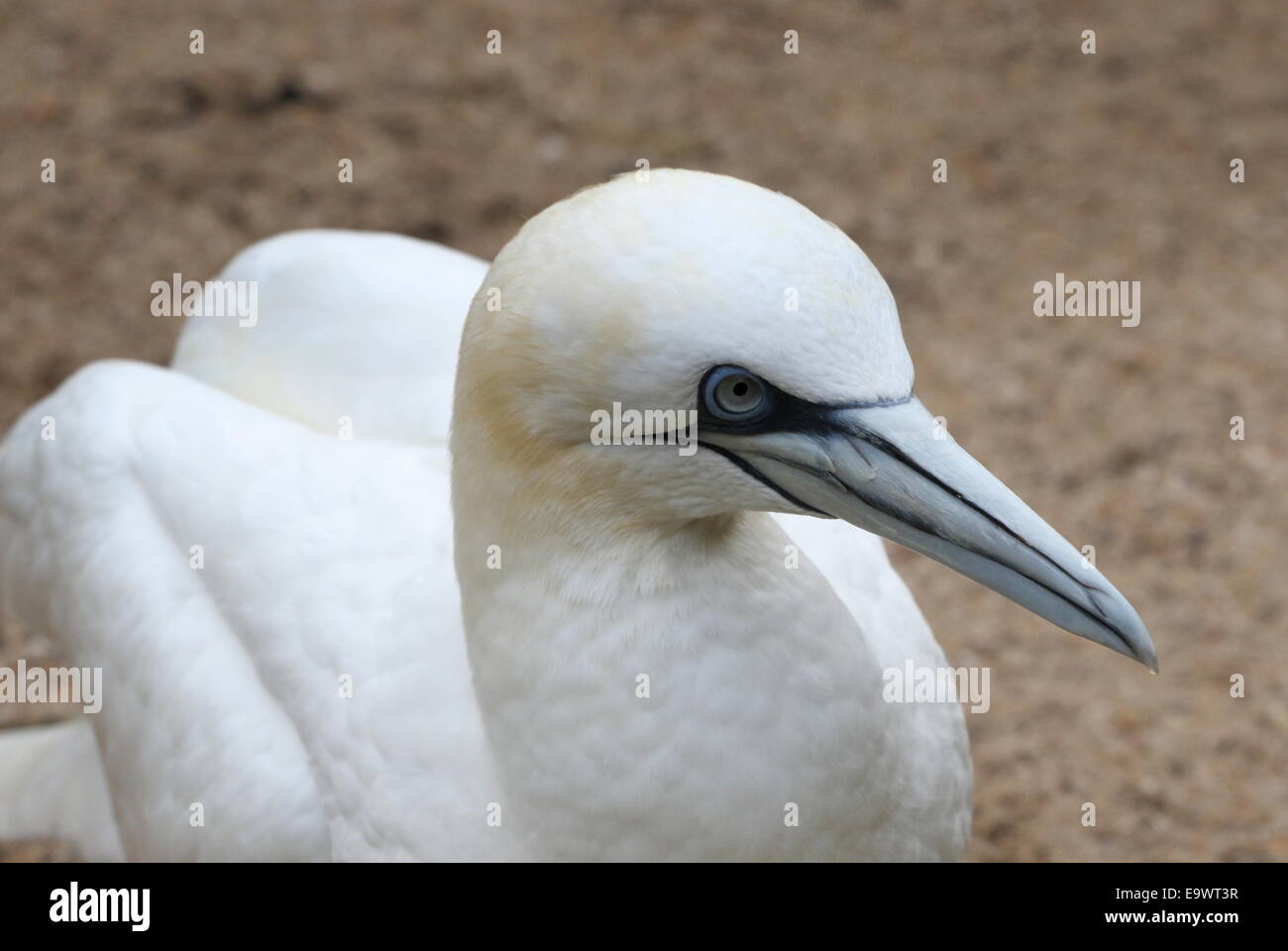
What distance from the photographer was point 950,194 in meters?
5.56

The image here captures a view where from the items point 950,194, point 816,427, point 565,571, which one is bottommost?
point 565,571

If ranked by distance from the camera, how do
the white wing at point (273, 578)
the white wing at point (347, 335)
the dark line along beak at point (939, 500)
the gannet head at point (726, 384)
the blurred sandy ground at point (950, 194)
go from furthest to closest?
the blurred sandy ground at point (950, 194) → the white wing at point (347, 335) → the white wing at point (273, 578) → the dark line along beak at point (939, 500) → the gannet head at point (726, 384)

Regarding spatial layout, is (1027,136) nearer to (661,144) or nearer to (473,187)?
(661,144)

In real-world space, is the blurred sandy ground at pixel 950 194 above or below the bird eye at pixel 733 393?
above

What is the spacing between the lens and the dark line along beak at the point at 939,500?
205 centimetres

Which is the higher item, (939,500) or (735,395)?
(735,395)

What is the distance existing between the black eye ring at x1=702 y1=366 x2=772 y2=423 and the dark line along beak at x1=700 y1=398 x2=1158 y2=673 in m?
0.05

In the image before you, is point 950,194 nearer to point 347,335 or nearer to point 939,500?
point 347,335

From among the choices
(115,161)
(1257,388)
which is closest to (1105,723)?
(1257,388)

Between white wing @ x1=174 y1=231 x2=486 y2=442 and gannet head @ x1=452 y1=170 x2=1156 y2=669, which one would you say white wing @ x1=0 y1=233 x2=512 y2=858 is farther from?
gannet head @ x1=452 y1=170 x2=1156 y2=669

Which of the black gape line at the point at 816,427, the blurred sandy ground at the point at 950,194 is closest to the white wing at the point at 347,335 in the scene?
the black gape line at the point at 816,427

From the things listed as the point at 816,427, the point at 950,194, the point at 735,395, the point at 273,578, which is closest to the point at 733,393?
the point at 735,395

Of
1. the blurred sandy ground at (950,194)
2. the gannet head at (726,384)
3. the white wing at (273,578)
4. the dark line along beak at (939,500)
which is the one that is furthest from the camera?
the blurred sandy ground at (950,194)

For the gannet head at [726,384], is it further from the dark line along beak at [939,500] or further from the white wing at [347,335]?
the white wing at [347,335]
